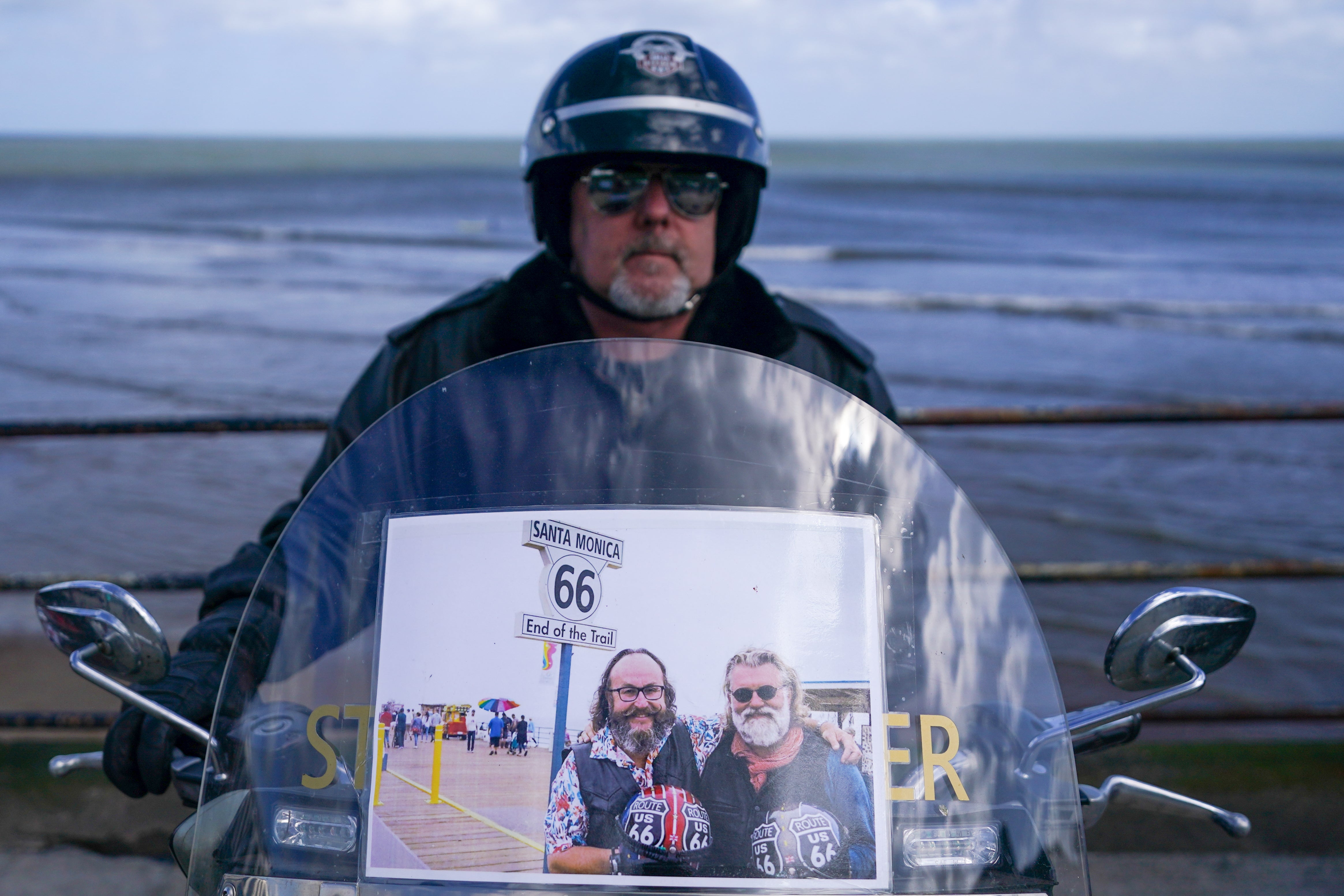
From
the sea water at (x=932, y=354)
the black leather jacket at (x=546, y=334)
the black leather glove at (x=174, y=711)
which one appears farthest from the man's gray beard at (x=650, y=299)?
the sea water at (x=932, y=354)

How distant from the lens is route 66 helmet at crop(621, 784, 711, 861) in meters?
0.94

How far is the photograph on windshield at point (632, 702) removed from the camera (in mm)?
949

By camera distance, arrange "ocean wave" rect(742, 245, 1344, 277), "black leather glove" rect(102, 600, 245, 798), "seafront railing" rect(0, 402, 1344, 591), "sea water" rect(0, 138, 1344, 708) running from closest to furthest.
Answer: "black leather glove" rect(102, 600, 245, 798), "seafront railing" rect(0, 402, 1344, 591), "sea water" rect(0, 138, 1344, 708), "ocean wave" rect(742, 245, 1344, 277)

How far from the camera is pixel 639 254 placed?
2.38 meters

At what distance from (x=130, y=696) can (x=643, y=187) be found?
5.21ft

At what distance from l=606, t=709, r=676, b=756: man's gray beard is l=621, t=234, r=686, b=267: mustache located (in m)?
1.55

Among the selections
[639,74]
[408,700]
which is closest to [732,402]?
[408,700]

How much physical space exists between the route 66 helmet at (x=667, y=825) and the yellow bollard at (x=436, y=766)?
0.17 m

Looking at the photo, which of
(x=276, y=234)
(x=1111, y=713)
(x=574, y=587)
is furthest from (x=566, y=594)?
(x=276, y=234)

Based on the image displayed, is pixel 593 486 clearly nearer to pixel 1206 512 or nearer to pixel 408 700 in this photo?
pixel 408 700

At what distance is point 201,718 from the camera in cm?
141

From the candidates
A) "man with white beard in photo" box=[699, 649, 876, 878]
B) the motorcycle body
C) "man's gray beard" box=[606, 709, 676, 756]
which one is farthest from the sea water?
"man's gray beard" box=[606, 709, 676, 756]

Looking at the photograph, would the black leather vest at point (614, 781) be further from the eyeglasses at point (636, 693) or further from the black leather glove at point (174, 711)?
the black leather glove at point (174, 711)

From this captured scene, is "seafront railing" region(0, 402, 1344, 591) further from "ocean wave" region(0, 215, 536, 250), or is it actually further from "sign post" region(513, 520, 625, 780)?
"ocean wave" region(0, 215, 536, 250)
